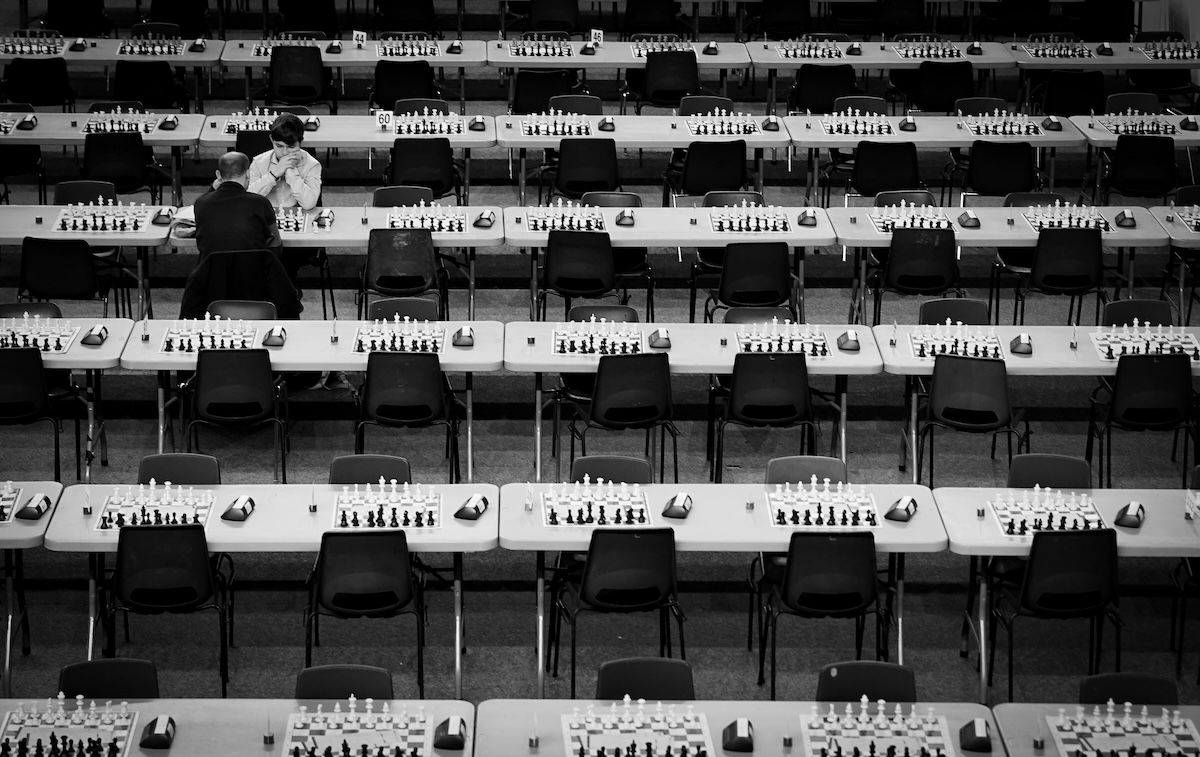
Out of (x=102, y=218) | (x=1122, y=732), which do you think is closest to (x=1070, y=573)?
(x=1122, y=732)

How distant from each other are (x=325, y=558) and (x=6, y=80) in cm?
833

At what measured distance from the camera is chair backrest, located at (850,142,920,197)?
520 inches

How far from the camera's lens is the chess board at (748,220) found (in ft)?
38.9

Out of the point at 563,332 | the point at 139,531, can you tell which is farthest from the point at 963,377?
the point at 139,531

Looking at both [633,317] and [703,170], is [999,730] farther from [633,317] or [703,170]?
Result: [703,170]

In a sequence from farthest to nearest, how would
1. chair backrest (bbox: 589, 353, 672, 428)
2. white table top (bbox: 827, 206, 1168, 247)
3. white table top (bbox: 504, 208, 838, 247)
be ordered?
white table top (bbox: 827, 206, 1168, 247) < white table top (bbox: 504, 208, 838, 247) < chair backrest (bbox: 589, 353, 672, 428)

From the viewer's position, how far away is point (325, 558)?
826 cm

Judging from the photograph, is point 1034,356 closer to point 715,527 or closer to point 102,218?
point 715,527

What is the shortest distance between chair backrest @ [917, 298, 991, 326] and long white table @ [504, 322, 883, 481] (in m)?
0.66

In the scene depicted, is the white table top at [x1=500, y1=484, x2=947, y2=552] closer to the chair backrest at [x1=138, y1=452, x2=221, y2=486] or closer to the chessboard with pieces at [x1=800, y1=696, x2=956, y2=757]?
the chessboard with pieces at [x1=800, y1=696, x2=956, y2=757]

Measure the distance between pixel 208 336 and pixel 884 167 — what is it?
224 inches

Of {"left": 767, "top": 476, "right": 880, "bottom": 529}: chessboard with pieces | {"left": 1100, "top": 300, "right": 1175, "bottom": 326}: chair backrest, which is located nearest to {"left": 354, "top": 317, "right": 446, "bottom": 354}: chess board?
{"left": 767, "top": 476, "right": 880, "bottom": 529}: chessboard with pieces

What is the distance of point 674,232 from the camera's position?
11.8 metres

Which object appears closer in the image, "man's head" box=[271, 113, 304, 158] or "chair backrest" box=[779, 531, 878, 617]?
"chair backrest" box=[779, 531, 878, 617]
